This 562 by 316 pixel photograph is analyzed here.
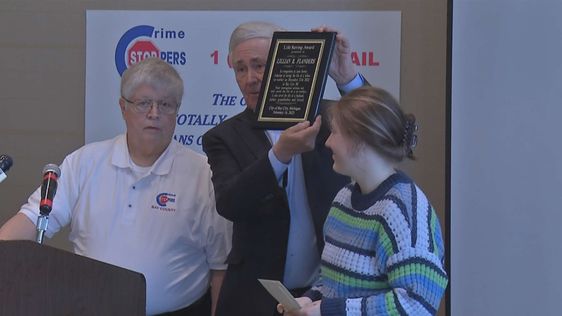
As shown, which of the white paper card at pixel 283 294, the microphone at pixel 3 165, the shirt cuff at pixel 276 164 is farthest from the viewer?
the shirt cuff at pixel 276 164

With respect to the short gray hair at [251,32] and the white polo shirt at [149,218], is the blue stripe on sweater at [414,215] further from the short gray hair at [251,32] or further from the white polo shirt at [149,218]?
the white polo shirt at [149,218]

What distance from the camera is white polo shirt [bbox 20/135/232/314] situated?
8.05ft

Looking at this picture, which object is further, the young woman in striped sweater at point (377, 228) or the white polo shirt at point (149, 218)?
the white polo shirt at point (149, 218)

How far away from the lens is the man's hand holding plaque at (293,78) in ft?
7.00

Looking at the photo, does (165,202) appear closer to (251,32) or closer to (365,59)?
(251,32)

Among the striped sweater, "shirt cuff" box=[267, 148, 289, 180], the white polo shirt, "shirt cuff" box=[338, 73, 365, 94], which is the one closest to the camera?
the striped sweater

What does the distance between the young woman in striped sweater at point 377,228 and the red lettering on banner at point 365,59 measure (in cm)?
159

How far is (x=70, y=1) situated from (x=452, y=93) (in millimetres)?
1783

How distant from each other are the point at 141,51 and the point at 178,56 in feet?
0.57

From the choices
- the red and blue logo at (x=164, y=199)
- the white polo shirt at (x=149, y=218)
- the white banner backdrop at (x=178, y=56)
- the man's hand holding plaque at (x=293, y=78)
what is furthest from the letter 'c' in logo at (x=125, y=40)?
the man's hand holding plaque at (x=293, y=78)

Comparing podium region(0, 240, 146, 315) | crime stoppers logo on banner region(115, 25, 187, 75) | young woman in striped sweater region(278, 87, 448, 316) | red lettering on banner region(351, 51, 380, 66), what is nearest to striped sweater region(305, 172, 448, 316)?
young woman in striped sweater region(278, 87, 448, 316)

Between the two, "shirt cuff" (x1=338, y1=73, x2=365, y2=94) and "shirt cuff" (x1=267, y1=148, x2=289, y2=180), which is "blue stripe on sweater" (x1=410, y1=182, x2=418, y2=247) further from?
"shirt cuff" (x1=338, y1=73, x2=365, y2=94)

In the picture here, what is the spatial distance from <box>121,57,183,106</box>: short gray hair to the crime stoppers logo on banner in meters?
0.91
